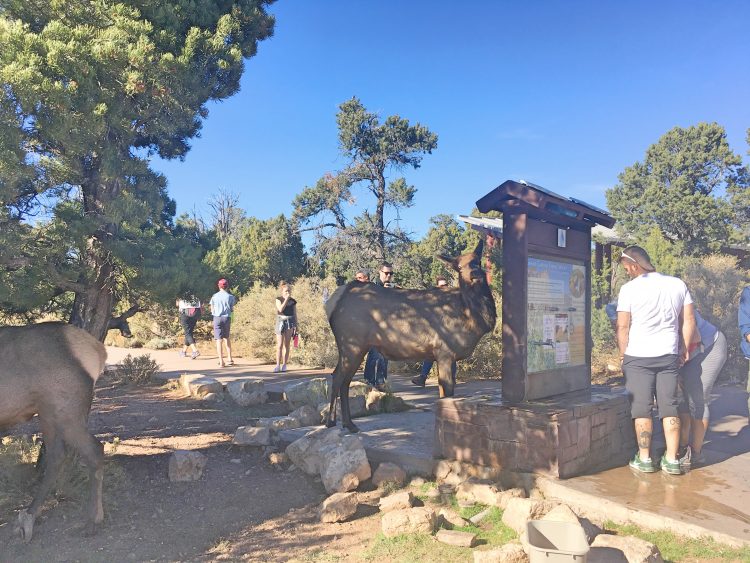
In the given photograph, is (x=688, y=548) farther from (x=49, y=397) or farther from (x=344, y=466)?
(x=49, y=397)

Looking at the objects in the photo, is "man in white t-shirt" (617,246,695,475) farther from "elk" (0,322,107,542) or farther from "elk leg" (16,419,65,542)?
"elk leg" (16,419,65,542)

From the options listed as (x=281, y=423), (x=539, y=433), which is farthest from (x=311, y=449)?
(x=539, y=433)

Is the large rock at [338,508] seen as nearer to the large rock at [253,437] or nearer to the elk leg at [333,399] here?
the elk leg at [333,399]

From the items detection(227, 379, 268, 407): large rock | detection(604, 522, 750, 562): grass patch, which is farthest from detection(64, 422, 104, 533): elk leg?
detection(227, 379, 268, 407): large rock

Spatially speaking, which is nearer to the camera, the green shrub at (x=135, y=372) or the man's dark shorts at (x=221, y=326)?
the green shrub at (x=135, y=372)

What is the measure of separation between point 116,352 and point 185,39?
11746 millimetres

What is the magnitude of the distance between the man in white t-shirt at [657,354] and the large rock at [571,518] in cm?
129

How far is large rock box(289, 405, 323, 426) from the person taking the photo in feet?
21.8

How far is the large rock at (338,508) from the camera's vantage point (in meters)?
4.11

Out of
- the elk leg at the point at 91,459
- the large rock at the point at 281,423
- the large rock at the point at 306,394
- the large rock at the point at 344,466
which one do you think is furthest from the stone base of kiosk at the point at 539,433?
the large rock at the point at 306,394

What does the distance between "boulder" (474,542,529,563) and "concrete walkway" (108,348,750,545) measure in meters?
1.05

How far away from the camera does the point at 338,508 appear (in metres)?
4.12

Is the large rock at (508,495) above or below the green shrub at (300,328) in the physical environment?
below

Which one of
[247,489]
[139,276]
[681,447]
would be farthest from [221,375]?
[681,447]
